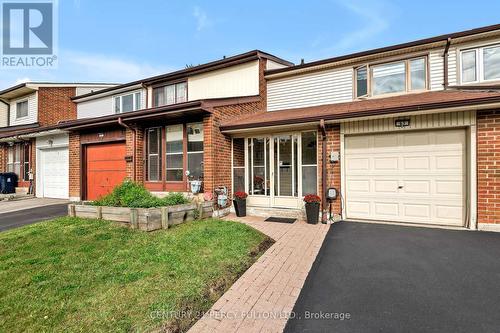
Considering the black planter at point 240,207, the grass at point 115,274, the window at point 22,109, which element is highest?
the window at point 22,109

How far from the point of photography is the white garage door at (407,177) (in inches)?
253

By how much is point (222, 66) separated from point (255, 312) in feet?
33.5

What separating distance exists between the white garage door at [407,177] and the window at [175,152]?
5.48m

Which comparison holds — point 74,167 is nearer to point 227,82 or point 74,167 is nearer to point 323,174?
point 227,82

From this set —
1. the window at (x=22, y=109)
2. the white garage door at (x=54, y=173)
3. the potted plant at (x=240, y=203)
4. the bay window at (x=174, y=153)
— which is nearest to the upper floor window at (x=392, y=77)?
the potted plant at (x=240, y=203)

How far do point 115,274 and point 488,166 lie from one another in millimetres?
8055

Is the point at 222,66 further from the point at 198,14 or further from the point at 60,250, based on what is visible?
the point at 60,250

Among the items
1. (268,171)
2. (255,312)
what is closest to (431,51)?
(268,171)

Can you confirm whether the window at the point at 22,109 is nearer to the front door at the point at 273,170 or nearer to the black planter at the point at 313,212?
the front door at the point at 273,170

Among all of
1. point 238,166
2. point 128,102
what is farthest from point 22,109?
point 238,166

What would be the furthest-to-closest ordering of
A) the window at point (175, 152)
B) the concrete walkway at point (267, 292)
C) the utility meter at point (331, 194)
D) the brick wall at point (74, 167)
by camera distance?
the brick wall at point (74, 167), the window at point (175, 152), the utility meter at point (331, 194), the concrete walkway at point (267, 292)

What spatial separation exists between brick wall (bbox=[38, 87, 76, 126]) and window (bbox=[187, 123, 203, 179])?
39.0 feet

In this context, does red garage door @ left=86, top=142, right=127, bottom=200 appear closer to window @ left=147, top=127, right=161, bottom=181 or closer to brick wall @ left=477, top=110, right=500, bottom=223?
window @ left=147, top=127, right=161, bottom=181

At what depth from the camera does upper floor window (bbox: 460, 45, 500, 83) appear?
7.64m
